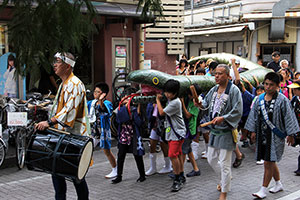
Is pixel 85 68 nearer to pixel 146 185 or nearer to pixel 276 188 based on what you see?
pixel 146 185

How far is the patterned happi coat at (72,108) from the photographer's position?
475 cm

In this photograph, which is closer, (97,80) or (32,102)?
(32,102)

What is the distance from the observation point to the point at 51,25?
3549mm

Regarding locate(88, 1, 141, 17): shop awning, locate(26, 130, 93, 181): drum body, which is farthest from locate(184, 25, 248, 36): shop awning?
locate(26, 130, 93, 181): drum body

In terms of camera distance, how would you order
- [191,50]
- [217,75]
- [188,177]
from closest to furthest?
[217,75] → [188,177] → [191,50]

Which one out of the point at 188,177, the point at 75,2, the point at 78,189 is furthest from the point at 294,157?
the point at 75,2

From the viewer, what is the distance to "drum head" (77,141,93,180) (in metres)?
4.55

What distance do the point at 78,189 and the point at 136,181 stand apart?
2022mm

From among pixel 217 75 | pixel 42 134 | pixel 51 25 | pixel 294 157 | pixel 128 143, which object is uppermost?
pixel 51 25

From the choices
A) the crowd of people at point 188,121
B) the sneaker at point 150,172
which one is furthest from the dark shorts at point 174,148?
the sneaker at point 150,172

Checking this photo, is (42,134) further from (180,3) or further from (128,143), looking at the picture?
(180,3)

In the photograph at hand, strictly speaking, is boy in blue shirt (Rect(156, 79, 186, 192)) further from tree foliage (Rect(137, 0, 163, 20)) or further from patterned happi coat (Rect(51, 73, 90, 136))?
tree foliage (Rect(137, 0, 163, 20))

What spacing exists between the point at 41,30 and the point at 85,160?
1.78m

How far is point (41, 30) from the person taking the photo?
11.5 feet
